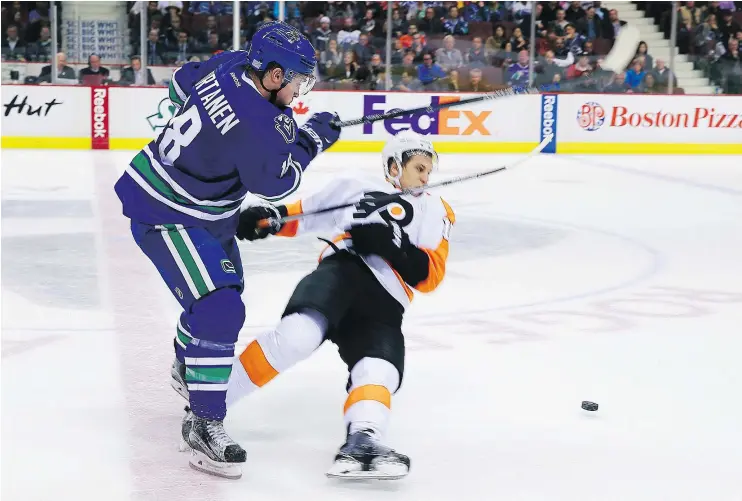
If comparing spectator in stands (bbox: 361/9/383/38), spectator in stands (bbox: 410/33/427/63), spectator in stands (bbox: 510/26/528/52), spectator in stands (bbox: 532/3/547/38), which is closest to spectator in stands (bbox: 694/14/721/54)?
spectator in stands (bbox: 532/3/547/38)

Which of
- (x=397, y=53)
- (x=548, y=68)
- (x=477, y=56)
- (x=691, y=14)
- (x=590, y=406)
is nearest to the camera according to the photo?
(x=590, y=406)

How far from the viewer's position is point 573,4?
12.6 metres

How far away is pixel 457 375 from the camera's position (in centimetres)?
367

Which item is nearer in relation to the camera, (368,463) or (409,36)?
(368,463)

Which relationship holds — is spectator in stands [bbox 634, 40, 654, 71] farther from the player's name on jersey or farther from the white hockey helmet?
the player's name on jersey

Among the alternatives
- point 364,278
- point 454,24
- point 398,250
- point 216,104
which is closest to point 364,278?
point 364,278

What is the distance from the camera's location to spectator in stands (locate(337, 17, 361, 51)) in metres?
11.8

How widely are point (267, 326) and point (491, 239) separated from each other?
8.17 feet

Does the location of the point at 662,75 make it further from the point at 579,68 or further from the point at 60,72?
the point at 60,72

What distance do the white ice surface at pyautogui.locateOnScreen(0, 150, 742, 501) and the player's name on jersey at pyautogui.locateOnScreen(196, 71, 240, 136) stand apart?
0.85 metres

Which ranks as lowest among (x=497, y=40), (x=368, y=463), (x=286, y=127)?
(x=368, y=463)

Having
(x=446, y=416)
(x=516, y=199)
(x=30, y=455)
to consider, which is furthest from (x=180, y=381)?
(x=516, y=199)

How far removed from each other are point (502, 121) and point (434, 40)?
1288mm

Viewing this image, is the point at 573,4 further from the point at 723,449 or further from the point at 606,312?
the point at 723,449
